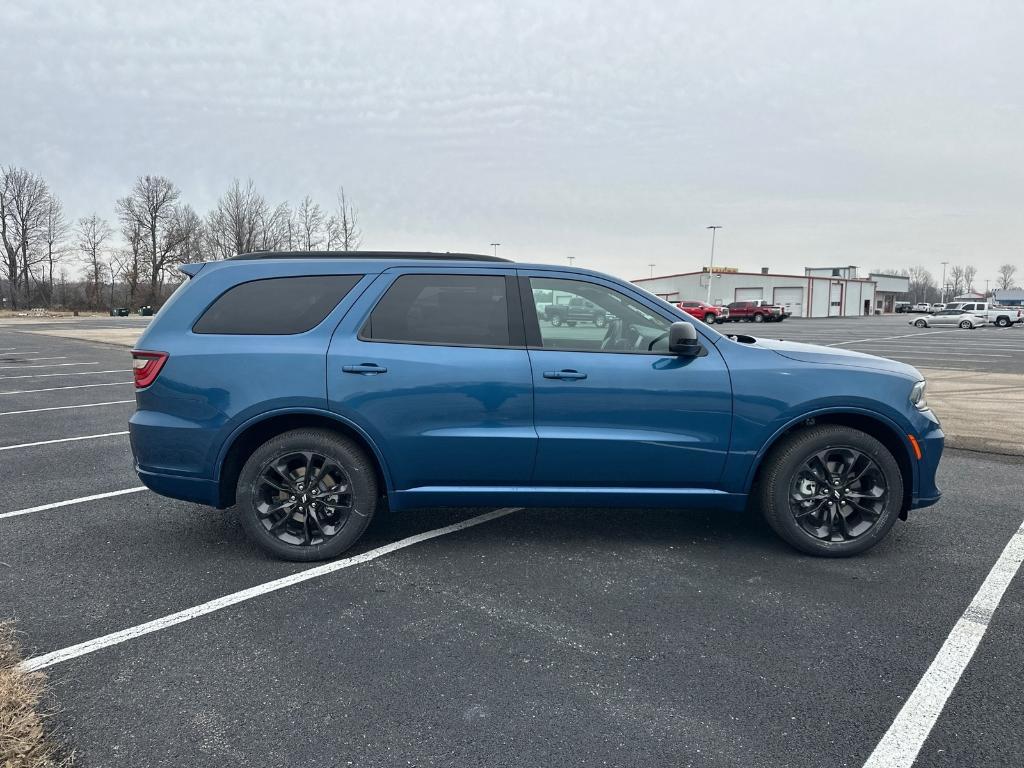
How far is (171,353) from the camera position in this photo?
151 inches

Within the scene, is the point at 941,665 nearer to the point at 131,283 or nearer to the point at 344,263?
the point at 344,263

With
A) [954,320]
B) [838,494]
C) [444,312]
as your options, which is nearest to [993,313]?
[954,320]

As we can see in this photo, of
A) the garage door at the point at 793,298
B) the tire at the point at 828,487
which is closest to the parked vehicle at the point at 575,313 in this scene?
the tire at the point at 828,487

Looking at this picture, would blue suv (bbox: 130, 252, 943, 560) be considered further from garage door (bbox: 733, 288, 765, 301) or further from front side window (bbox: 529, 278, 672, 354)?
garage door (bbox: 733, 288, 765, 301)

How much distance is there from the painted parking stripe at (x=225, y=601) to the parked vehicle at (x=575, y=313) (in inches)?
61.5

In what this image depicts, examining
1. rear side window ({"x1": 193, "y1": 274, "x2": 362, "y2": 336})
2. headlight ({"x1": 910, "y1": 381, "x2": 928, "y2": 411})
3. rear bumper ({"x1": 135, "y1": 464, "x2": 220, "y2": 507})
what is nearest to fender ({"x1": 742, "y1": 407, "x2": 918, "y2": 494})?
headlight ({"x1": 910, "y1": 381, "x2": 928, "y2": 411})

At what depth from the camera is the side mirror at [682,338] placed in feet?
12.2

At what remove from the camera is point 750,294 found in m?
70.4

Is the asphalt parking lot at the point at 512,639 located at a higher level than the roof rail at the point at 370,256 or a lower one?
lower

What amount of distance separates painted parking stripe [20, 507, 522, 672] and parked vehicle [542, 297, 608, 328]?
5.13 ft

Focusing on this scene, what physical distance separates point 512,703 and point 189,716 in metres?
1.21

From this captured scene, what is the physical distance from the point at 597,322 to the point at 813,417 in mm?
1391

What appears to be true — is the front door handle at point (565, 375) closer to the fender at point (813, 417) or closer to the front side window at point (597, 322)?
the front side window at point (597, 322)

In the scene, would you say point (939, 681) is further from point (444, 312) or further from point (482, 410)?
point (444, 312)
